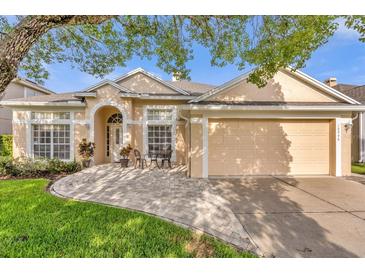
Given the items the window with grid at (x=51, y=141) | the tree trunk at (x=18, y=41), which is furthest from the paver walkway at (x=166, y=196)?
the window with grid at (x=51, y=141)

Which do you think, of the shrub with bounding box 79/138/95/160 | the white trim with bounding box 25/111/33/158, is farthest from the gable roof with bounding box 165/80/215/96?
the white trim with bounding box 25/111/33/158

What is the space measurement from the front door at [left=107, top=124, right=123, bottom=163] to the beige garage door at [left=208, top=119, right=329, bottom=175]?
6629mm

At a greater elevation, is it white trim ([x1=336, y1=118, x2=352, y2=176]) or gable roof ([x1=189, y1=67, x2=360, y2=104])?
gable roof ([x1=189, y1=67, x2=360, y2=104])

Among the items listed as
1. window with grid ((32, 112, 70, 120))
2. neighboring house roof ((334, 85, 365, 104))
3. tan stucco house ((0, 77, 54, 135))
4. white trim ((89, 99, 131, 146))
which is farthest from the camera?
tan stucco house ((0, 77, 54, 135))

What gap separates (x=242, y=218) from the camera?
14.4ft

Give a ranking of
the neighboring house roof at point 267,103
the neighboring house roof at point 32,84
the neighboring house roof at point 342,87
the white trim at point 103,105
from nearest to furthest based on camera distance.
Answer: the neighboring house roof at point 267,103
the white trim at point 103,105
the neighboring house roof at point 342,87
the neighboring house roof at point 32,84

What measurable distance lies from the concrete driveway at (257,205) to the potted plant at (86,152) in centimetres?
228

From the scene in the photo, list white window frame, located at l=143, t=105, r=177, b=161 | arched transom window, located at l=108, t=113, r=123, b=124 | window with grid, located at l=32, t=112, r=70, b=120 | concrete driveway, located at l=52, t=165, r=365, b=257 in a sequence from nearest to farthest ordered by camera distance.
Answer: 1. concrete driveway, located at l=52, t=165, r=365, b=257
2. white window frame, located at l=143, t=105, r=177, b=161
3. window with grid, located at l=32, t=112, r=70, b=120
4. arched transom window, located at l=108, t=113, r=123, b=124

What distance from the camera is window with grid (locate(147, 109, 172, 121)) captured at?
11820 mm

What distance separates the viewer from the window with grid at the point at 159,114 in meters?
11.8

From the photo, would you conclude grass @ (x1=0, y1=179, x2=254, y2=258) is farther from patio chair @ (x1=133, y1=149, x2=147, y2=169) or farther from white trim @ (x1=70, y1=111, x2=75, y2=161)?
white trim @ (x1=70, y1=111, x2=75, y2=161)

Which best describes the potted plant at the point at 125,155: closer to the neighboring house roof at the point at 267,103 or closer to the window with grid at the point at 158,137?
the window with grid at the point at 158,137
